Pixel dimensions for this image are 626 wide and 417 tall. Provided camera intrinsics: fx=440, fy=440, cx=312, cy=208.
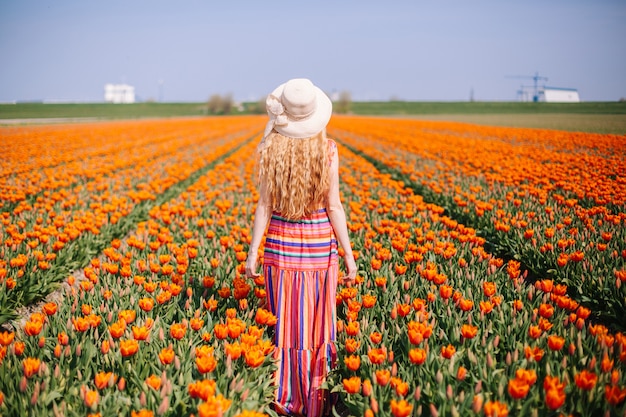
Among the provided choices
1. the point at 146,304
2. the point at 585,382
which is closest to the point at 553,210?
the point at 585,382

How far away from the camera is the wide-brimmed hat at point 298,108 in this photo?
2.51m

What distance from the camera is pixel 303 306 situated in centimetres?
289

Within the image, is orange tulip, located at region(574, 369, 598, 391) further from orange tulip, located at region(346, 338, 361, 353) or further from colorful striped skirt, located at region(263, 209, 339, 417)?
colorful striped skirt, located at region(263, 209, 339, 417)

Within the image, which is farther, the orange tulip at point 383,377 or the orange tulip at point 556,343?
the orange tulip at point 556,343

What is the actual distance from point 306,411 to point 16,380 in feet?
5.45

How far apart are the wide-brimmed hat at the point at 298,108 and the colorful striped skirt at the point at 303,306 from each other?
1.88 ft

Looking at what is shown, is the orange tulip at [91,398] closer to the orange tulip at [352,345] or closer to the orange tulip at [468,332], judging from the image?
the orange tulip at [352,345]

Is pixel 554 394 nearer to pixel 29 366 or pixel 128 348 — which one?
pixel 128 348

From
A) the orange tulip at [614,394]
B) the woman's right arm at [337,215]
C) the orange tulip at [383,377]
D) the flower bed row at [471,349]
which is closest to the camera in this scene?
the orange tulip at [614,394]

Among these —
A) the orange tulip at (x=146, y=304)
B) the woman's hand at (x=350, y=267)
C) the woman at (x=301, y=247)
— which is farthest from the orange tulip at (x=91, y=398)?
the woman's hand at (x=350, y=267)

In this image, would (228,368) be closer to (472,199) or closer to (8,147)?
(472,199)

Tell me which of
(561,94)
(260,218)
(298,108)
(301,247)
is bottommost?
(301,247)

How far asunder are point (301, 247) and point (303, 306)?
1.29ft

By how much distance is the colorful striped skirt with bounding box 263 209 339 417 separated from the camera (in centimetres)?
285
